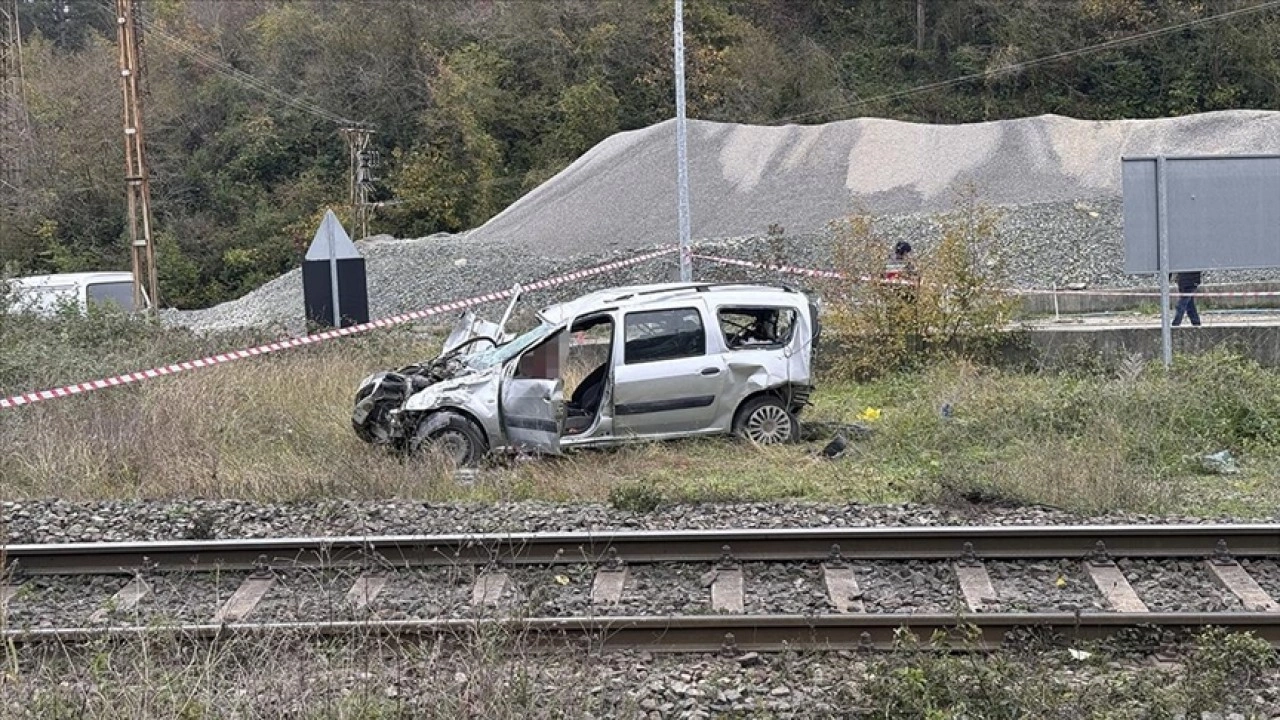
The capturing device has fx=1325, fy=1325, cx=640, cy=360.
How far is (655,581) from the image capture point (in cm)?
749

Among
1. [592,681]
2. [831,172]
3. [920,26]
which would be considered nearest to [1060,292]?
[831,172]

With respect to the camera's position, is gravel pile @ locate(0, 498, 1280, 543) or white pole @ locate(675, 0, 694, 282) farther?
white pole @ locate(675, 0, 694, 282)

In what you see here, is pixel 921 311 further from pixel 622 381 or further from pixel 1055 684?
pixel 1055 684

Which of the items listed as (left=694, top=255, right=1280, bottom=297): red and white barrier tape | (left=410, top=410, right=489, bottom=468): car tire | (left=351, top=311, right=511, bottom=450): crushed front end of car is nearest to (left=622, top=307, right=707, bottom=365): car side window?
(left=351, top=311, right=511, bottom=450): crushed front end of car

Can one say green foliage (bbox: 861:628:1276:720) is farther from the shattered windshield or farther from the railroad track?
the shattered windshield

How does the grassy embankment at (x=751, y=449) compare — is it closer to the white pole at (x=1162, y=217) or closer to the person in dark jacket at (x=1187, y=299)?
the white pole at (x=1162, y=217)

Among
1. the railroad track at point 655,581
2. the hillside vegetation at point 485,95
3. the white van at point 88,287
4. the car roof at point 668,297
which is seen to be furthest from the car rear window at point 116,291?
the railroad track at point 655,581

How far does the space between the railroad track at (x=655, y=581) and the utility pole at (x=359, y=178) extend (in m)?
40.5

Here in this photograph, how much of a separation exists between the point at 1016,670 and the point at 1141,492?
3.99 m

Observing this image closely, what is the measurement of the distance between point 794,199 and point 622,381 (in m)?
22.6

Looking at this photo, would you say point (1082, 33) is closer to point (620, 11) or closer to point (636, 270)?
point (620, 11)

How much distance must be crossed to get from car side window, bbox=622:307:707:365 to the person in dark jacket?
9.62 m

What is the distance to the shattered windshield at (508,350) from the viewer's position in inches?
460

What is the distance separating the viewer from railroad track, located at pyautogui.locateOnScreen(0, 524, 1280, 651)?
646 cm
